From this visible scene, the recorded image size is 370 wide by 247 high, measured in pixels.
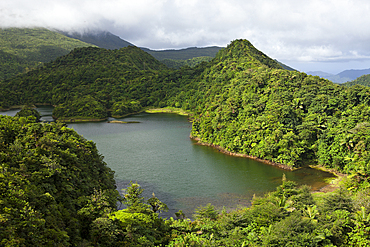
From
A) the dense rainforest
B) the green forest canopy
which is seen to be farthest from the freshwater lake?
the dense rainforest

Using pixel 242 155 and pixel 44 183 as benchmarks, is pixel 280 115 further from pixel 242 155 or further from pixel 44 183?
pixel 44 183

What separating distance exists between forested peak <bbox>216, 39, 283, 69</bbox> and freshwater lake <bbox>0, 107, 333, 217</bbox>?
45.1 metres

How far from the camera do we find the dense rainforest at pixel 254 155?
21500 mm

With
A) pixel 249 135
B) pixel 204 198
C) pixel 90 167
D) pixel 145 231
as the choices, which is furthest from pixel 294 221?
pixel 249 135

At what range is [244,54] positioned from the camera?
109m

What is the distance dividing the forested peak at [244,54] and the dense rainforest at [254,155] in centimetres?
59

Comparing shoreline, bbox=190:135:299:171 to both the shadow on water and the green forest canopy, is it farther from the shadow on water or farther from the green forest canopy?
the shadow on water

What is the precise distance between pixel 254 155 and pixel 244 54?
202ft

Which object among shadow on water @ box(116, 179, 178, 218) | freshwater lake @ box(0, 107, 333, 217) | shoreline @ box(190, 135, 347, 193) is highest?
shoreline @ box(190, 135, 347, 193)

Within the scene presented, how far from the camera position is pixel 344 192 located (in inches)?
992

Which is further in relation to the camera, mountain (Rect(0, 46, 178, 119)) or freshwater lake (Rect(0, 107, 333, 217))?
mountain (Rect(0, 46, 178, 119))

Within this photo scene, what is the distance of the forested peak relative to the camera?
105 meters

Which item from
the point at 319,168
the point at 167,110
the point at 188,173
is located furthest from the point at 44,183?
the point at 167,110

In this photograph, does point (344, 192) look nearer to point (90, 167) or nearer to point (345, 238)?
point (345, 238)
